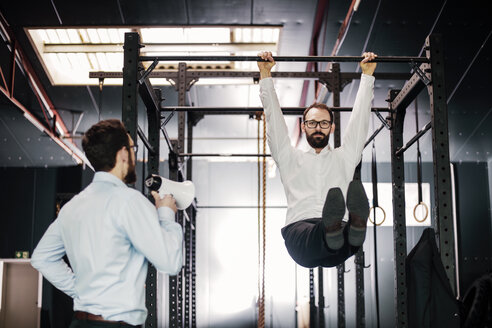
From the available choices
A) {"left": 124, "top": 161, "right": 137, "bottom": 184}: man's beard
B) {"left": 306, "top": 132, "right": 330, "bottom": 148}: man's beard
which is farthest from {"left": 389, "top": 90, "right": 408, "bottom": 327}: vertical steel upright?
{"left": 124, "top": 161, "right": 137, "bottom": 184}: man's beard

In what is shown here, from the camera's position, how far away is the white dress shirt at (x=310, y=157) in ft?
10.5

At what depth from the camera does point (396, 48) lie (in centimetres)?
621

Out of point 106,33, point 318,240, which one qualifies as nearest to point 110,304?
point 318,240

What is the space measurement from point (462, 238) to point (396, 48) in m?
4.34

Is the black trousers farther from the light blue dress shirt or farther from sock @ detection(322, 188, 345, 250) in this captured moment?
the light blue dress shirt

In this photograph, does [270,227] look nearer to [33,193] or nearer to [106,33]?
[33,193]

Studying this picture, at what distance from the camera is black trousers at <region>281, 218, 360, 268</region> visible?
277 centimetres

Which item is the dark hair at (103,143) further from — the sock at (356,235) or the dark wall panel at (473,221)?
the dark wall panel at (473,221)

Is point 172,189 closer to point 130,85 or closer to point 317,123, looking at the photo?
point 130,85

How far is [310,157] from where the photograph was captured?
128 inches

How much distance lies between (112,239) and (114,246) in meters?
0.03

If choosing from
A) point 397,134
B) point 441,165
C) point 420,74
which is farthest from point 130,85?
point 397,134

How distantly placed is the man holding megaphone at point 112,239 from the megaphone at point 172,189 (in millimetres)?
261

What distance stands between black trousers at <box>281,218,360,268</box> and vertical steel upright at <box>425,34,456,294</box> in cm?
42
